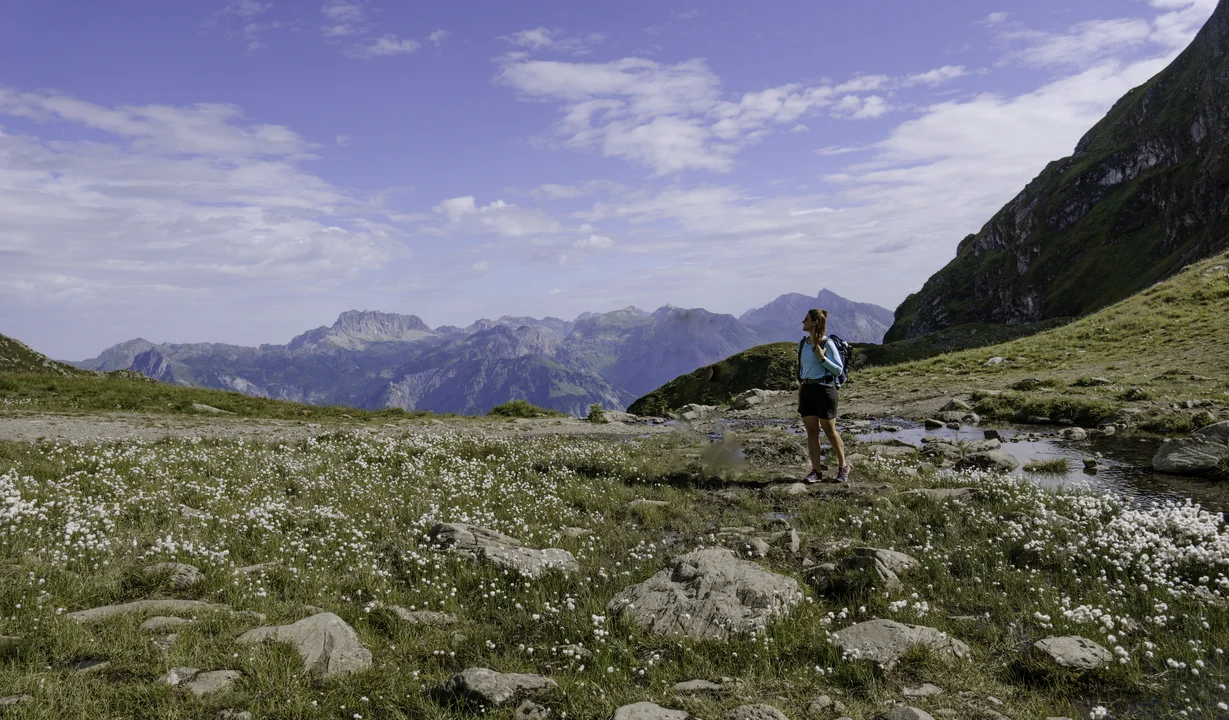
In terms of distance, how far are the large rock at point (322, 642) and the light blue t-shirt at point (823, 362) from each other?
10.6 metres

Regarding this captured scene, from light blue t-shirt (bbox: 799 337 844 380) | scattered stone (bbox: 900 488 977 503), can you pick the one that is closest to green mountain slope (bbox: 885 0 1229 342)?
light blue t-shirt (bbox: 799 337 844 380)

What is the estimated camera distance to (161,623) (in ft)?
21.4

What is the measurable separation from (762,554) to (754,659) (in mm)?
3315

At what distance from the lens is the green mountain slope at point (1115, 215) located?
81.0 meters

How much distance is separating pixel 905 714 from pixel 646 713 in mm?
2095

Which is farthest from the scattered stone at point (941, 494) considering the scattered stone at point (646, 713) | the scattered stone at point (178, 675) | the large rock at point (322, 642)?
the scattered stone at point (178, 675)

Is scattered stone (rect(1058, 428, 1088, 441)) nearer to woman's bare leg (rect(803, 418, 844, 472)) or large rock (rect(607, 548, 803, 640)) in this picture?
woman's bare leg (rect(803, 418, 844, 472))

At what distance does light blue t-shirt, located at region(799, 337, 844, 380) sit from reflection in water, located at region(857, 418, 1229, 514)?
15.7 feet

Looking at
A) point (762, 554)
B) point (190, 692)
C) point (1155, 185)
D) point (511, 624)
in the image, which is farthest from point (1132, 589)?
point (1155, 185)

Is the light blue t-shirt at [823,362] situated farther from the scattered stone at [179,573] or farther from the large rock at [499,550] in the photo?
the scattered stone at [179,573]

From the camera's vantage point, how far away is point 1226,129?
92125 millimetres

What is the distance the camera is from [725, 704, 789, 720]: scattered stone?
16.3 ft

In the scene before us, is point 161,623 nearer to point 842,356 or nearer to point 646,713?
point 646,713

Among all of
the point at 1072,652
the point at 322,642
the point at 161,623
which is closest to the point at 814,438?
the point at 1072,652
